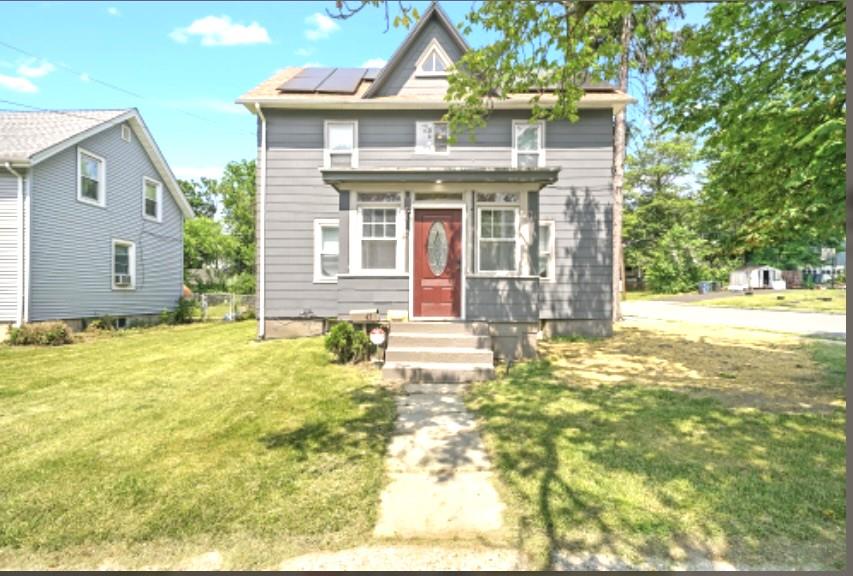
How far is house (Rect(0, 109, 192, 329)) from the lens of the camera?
11242 millimetres

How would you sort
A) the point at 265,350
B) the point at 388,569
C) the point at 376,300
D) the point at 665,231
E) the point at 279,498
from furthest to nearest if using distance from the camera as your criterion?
the point at 665,231, the point at 265,350, the point at 376,300, the point at 279,498, the point at 388,569

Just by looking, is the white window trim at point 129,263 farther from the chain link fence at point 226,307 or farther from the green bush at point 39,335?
the green bush at point 39,335

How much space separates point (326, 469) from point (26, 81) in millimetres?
16316

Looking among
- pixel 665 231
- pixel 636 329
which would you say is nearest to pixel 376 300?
pixel 636 329

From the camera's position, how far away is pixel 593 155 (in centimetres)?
1111

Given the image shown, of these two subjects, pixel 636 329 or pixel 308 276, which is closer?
pixel 308 276

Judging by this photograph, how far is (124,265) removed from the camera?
1495cm

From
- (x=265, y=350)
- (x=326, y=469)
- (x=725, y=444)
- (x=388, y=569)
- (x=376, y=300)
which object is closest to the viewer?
(x=388, y=569)

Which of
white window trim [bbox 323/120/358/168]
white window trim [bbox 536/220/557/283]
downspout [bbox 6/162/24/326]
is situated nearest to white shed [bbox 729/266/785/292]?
white window trim [bbox 536/220/557/283]

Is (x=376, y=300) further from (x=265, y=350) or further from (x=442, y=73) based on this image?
(x=442, y=73)

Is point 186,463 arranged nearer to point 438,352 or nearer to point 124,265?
point 438,352

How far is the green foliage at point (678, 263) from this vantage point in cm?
3534

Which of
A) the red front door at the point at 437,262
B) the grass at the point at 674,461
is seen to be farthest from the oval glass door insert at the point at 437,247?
the grass at the point at 674,461

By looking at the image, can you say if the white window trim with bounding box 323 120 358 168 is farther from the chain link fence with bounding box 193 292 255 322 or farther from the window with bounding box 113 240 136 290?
the chain link fence with bounding box 193 292 255 322
